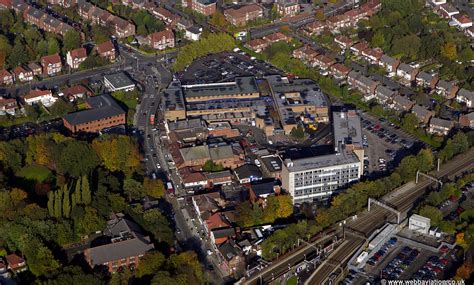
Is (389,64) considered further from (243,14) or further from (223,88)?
(243,14)

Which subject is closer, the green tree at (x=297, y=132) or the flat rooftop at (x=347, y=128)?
the flat rooftop at (x=347, y=128)

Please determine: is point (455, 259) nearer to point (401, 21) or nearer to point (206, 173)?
point (206, 173)

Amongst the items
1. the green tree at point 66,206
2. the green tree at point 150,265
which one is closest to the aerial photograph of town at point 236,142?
the green tree at point 150,265

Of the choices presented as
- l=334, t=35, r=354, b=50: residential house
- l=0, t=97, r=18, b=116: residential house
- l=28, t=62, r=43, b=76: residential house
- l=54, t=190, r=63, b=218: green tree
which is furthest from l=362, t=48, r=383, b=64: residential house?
l=54, t=190, r=63, b=218: green tree

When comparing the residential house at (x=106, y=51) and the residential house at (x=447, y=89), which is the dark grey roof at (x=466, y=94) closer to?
the residential house at (x=447, y=89)

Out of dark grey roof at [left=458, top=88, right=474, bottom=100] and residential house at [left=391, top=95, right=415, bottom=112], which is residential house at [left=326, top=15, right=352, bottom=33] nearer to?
residential house at [left=391, top=95, right=415, bottom=112]

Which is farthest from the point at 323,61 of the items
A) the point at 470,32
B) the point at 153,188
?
the point at 153,188
